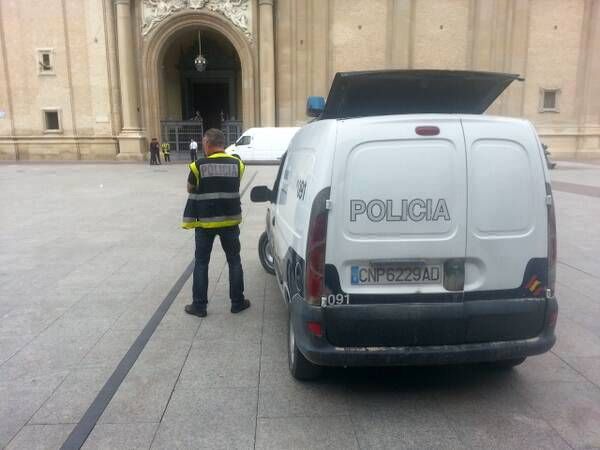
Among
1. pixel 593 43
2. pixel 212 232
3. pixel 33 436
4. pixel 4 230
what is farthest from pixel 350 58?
pixel 33 436

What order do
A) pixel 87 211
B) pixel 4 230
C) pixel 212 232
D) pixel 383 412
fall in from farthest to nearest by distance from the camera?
pixel 87 211 < pixel 4 230 < pixel 212 232 < pixel 383 412

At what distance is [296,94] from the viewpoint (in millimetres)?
30625

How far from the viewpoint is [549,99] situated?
31.2 meters

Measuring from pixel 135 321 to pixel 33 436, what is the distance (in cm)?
188

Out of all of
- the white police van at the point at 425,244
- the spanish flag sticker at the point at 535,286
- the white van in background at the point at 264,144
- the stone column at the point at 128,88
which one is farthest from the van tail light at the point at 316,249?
the stone column at the point at 128,88

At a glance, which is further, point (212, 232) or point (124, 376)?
point (212, 232)

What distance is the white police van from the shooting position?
304cm

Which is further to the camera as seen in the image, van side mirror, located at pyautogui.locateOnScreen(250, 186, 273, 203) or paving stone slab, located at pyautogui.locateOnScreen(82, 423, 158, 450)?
van side mirror, located at pyautogui.locateOnScreen(250, 186, 273, 203)

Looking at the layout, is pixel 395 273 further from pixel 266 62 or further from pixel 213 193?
pixel 266 62

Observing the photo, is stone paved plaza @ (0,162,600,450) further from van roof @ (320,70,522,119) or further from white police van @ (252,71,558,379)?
van roof @ (320,70,522,119)

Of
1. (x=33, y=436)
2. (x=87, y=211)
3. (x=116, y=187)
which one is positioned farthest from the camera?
(x=116, y=187)

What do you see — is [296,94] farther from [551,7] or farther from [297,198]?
[297,198]

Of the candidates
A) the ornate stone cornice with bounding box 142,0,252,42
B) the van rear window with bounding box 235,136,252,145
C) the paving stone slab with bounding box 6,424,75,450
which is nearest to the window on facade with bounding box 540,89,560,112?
the van rear window with bounding box 235,136,252,145

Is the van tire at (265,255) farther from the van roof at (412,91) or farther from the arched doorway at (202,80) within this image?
the arched doorway at (202,80)
